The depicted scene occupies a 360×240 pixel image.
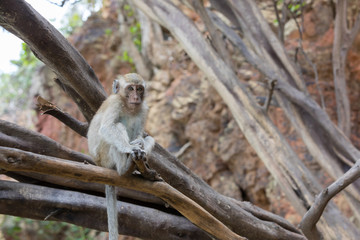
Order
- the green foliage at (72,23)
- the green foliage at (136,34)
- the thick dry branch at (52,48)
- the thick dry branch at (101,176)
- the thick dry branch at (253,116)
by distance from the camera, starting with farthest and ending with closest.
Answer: the green foliage at (72,23) < the green foliage at (136,34) < the thick dry branch at (253,116) < the thick dry branch at (52,48) < the thick dry branch at (101,176)

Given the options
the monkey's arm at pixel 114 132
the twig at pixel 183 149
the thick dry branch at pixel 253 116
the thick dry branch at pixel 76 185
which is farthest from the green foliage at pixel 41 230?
the monkey's arm at pixel 114 132

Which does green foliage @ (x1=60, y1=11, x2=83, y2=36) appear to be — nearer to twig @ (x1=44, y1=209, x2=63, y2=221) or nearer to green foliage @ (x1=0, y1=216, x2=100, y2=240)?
green foliage @ (x1=0, y1=216, x2=100, y2=240)

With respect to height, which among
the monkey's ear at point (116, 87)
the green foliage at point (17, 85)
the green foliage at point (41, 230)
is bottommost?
the monkey's ear at point (116, 87)

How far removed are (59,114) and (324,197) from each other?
3.02 meters

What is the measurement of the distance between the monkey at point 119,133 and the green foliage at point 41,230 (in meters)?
4.91

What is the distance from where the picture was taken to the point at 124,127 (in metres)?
3.73

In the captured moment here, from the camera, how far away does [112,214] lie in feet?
11.5

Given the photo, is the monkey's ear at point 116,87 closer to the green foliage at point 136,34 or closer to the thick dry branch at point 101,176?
the thick dry branch at point 101,176

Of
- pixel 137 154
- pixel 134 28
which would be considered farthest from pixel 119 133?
pixel 134 28

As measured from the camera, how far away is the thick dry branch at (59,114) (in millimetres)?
3593

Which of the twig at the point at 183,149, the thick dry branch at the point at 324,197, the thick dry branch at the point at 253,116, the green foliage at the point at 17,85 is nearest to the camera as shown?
the thick dry branch at the point at 324,197

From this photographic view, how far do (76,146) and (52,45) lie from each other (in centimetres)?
855

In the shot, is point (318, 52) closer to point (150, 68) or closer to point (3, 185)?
point (150, 68)

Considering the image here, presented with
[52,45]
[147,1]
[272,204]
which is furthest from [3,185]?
[272,204]
